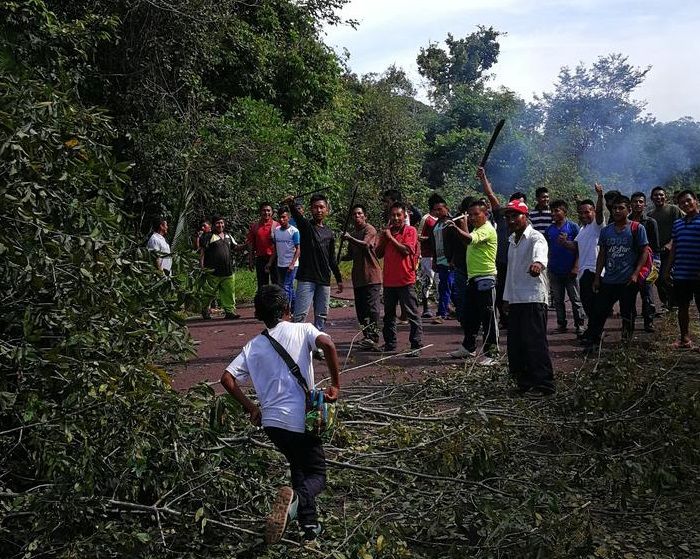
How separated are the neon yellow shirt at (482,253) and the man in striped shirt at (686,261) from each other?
7.08 ft

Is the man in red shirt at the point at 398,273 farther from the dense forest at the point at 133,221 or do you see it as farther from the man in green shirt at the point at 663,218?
the man in green shirt at the point at 663,218

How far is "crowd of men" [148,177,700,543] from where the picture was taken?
470 centimetres

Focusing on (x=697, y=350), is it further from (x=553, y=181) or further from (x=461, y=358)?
(x=553, y=181)

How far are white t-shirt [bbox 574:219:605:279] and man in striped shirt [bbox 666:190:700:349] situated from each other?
1.03 m

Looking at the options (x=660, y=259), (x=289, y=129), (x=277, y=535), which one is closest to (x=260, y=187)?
(x=289, y=129)

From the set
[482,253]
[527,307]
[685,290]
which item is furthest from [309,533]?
[685,290]

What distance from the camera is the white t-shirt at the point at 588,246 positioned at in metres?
10.4

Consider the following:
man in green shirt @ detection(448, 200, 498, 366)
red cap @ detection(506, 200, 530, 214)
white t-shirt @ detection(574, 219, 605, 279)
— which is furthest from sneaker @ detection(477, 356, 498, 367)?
white t-shirt @ detection(574, 219, 605, 279)

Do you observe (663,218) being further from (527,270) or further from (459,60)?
(459,60)

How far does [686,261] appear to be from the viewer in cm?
937

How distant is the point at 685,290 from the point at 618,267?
0.91 meters

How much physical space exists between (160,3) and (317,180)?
24.5 ft

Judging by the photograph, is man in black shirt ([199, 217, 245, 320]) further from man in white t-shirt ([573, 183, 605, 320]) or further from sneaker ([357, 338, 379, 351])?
man in white t-shirt ([573, 183, 605, 320])

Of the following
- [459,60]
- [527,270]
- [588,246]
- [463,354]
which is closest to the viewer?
[527,270]
